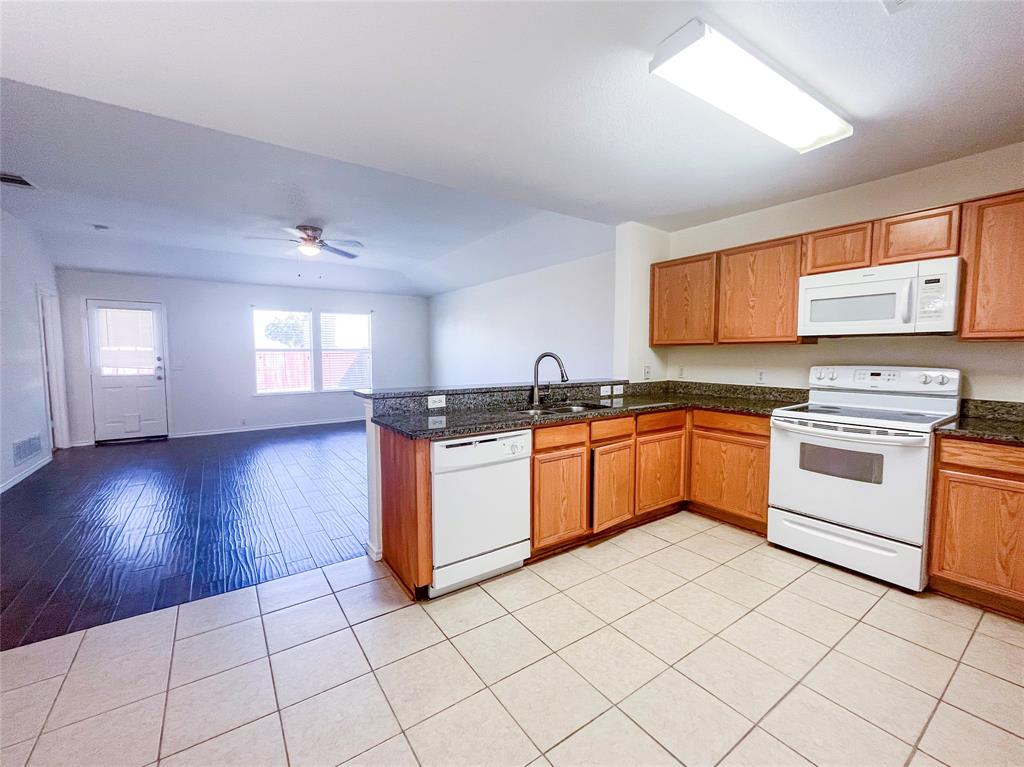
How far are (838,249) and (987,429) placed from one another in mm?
1297

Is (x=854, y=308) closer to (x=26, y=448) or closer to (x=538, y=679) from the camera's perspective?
(x=538, y=679)

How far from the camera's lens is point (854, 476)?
239 cm

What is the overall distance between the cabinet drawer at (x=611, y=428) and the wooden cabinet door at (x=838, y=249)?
162cm

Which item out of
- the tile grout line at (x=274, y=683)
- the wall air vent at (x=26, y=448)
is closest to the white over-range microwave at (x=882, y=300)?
the tile grout line at (x=274, y=683)

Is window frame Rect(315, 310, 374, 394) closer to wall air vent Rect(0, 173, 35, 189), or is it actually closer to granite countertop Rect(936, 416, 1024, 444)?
wall air vent Rect(0, 173, 35, 189)

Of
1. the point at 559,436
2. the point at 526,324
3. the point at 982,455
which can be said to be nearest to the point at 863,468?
the point at 982,455

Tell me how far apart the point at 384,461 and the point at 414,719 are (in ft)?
4.44

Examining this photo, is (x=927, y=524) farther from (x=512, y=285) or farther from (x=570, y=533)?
(x=512, y=285)

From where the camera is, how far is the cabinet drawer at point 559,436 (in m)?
2.53

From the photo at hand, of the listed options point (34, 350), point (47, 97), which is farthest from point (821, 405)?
point (34, 350)

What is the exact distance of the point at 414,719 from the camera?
4.91ft

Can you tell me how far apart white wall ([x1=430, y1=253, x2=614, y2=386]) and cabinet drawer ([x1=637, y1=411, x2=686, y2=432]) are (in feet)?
5.44

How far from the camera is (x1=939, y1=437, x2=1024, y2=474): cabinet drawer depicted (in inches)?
77.1

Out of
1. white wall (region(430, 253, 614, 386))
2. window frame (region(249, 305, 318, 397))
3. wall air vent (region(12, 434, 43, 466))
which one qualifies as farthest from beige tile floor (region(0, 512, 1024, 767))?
window frame (region(249, 305, 318, 397))
